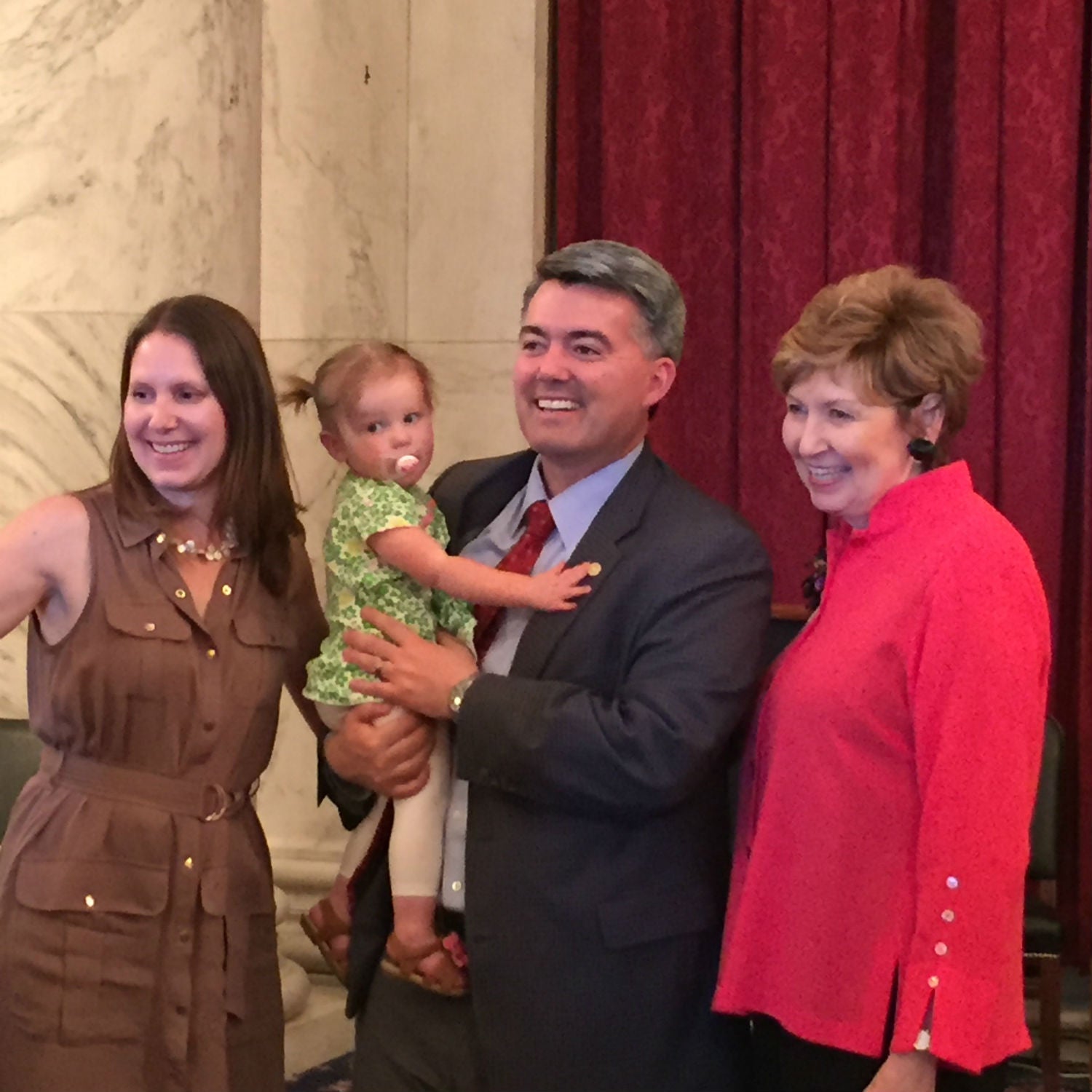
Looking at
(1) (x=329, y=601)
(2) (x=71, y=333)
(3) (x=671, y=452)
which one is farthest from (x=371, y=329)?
(1) (x=329, y=601)

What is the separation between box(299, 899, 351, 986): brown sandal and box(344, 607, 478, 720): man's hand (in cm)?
41

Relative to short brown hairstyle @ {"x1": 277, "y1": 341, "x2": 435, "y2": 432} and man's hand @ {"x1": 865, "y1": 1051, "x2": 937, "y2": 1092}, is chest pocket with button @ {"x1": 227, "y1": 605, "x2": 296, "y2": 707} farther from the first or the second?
man's hand @ {"x1": 865, "y1": 1051, "x2": 937, "y2": 1092}

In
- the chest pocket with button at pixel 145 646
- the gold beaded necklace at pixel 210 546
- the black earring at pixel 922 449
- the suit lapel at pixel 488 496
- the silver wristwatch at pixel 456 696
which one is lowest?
the silver wristwatch at pixel 456 696

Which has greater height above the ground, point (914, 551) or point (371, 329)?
point (371, 329)

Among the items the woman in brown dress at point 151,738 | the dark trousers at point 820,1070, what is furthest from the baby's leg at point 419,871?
the dark trousers at point 820,1070

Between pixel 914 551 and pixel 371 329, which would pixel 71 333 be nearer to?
pixel 371 329

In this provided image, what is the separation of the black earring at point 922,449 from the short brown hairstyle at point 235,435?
0.94 metres

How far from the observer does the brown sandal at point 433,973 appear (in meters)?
2.16

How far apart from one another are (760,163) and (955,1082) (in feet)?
9.57

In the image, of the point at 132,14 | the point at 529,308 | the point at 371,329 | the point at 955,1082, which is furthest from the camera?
the point at 371,329

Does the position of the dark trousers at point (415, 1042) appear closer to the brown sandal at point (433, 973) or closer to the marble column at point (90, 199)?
the brown sandal at point (433, 973)

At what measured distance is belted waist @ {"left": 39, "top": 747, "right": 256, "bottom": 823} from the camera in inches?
84.4

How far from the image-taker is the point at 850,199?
4.12 metres

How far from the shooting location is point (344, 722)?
2.23 meters
